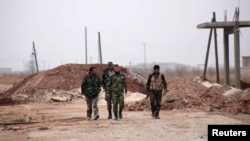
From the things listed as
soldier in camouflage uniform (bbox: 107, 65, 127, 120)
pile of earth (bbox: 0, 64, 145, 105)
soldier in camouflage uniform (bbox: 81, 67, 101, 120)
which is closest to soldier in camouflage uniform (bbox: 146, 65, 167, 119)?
soldier in camouflage uniform (bbox: 107, 65, 127, 120)

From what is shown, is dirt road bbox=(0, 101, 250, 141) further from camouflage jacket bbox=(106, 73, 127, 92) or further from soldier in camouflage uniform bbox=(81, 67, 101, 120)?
camouflage jacket bbox=(106, 73, 127, 92)

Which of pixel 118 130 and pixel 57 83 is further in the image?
pixel 57 83

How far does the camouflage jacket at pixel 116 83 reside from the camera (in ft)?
43.4

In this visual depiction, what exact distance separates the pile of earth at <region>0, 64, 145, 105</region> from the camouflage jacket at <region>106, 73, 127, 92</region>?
13.2 metres

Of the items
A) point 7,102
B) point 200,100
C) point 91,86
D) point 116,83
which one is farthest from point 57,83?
point 116,83

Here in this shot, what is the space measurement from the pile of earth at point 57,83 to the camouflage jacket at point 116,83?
1320 cm

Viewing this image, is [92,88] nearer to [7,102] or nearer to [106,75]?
[106,75]

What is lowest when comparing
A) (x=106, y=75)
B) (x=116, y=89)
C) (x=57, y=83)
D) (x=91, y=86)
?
(x=57, y=83)

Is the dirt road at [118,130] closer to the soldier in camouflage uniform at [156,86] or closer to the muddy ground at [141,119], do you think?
the muddy ground at [141,119]

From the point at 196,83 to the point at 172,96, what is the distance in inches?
100

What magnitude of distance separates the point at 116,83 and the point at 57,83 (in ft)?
53.0

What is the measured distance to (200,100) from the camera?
56.4ft

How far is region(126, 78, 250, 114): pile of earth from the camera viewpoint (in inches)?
613

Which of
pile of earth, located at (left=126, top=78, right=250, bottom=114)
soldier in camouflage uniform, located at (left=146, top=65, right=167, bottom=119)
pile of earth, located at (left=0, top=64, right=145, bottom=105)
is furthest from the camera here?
pile of earth, located at (left=0, top=64, right=145, bottom=105)
